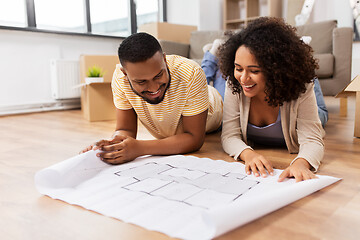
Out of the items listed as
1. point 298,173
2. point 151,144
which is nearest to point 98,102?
point 151,144

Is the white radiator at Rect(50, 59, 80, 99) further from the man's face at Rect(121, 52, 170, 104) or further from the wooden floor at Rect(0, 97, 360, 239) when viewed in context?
the man's face at Rect(121, 52, 170, 104)

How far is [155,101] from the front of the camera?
3.64 ft

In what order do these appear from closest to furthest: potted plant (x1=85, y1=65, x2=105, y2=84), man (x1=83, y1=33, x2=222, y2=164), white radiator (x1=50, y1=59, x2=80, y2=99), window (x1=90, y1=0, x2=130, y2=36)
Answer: man (x1=83, y1=33, x2=222, y2=164) < potted plant (x1=85, y1=65, x2=105, y2=84) < white radiator (x1=50, y1=59, x2=80, y2=99) < window (x1=90, y1=0, x2=130, y2=36)

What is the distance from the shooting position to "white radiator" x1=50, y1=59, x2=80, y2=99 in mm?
3137

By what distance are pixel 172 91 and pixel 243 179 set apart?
0.43m

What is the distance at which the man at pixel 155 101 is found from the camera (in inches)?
38.2

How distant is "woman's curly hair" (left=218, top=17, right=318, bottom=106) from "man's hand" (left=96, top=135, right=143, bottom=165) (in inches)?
18.9

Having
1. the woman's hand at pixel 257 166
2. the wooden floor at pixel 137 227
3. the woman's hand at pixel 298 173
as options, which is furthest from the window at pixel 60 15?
the woman's hand at pixel 298 173

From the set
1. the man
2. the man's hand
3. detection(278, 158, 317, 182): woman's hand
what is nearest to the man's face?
the man

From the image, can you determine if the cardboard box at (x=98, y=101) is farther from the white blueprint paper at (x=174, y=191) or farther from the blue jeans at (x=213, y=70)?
the white blueprint paper at (x=174, y=191)

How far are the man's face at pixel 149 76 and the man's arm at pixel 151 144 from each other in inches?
6.5

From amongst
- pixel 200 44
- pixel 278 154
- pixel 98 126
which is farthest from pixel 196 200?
pixel 200 44

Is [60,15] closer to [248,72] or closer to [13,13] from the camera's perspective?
[13,13]

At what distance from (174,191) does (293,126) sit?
1.83ft
